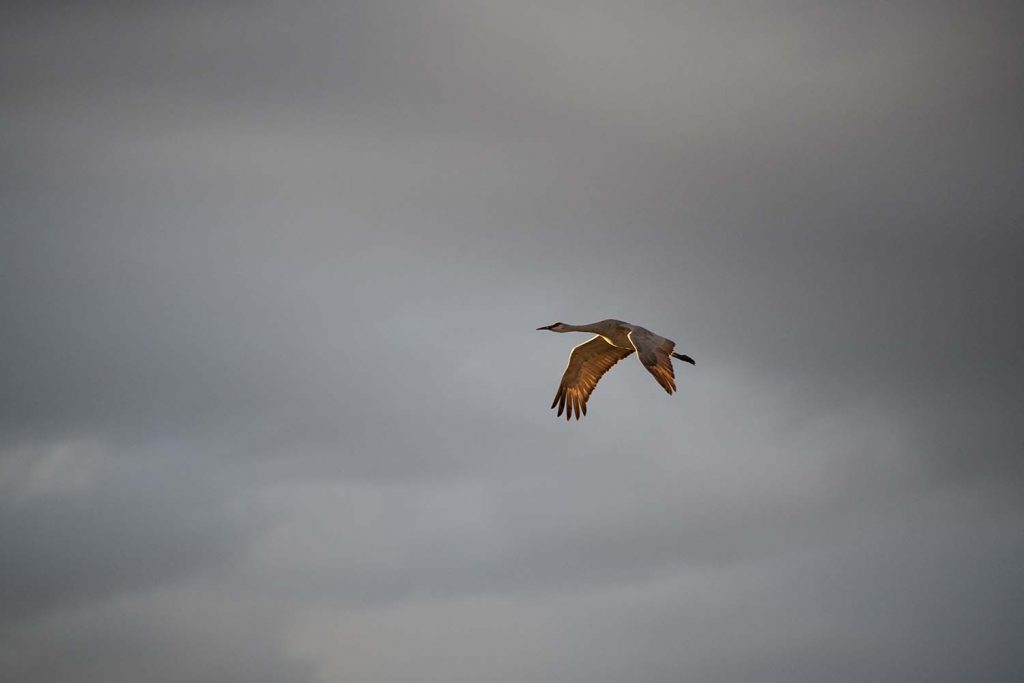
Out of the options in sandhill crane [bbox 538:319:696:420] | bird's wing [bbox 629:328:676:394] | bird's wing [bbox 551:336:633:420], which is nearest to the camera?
bird's wing [bbox 629:328:676:394]

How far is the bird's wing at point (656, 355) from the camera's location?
211ft

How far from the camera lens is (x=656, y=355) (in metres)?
67.6

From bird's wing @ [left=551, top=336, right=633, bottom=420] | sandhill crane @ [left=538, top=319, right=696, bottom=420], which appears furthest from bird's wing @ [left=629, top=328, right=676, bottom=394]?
bird's wing @ [left=551, top=336, right=633, bottom=420]

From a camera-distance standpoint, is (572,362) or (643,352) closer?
(643,352)

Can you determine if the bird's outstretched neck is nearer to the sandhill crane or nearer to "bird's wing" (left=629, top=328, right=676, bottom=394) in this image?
the sandhill crane

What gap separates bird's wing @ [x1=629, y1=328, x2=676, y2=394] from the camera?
64.4 metres

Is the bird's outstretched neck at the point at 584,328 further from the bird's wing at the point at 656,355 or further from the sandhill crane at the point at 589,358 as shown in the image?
the bird's wing at the point at 656,355

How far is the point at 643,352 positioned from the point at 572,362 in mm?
13207

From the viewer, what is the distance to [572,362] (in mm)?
80562

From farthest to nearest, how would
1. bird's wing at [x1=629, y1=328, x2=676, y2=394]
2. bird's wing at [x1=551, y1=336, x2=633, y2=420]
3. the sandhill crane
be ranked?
bird's wing at [x1=551, y1=336, x2=633, y2=420] → the sandhill crane → bird's wing at [x1=629, y1=328, x2=676, y2=394]

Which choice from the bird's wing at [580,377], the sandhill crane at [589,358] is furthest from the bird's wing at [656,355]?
the bird's wing at [580,377]

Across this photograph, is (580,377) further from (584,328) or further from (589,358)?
(584,328)

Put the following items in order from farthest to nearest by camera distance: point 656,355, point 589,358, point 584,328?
point 589,358, point 584,328, point 656,355

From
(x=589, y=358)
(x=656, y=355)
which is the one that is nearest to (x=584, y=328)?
(x=589, y=358)
